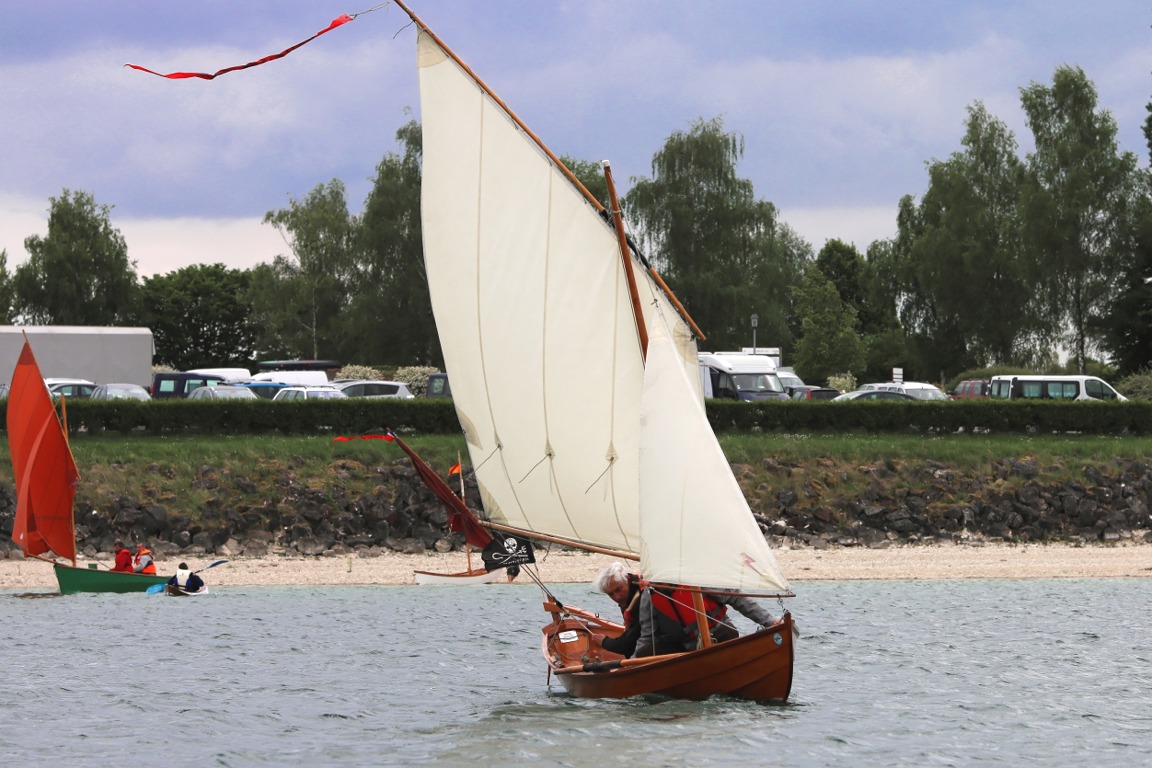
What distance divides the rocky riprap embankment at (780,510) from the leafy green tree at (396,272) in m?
48.0

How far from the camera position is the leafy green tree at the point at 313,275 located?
102750 mm

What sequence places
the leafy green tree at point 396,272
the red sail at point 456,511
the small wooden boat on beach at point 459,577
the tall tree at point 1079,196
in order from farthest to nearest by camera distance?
1. the leafy green tree at point 396,272
2. the tall tree at point 1079,196
3. the small wooden boat on beach at point 459,577
4. the red sail at point 456,511

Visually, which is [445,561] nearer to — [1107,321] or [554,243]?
[554,243]

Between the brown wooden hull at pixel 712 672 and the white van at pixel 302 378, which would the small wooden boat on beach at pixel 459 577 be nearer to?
the brown wooden hull at pixel 712 672

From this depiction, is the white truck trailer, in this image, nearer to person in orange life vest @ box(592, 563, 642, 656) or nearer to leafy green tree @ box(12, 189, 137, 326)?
leafy green tree @ box(12, 189, 137, 326)

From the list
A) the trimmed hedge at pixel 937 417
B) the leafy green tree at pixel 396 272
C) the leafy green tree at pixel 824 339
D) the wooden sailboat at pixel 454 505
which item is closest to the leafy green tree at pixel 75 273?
the leafy green tree at pixel 396 272

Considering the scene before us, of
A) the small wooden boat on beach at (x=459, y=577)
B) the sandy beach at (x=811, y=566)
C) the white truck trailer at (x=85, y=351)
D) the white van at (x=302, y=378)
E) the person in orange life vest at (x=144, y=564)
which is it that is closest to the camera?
the small wooden boat on beach at (x=459, y=577)

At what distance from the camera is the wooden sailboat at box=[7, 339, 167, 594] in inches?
1266

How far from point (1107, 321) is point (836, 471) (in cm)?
4058

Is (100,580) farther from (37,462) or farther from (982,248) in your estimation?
(982,248)

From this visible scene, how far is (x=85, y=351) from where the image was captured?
72.8 metres

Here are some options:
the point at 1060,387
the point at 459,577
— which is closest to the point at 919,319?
the point at 1060,387

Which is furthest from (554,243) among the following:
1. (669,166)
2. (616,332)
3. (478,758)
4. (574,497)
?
(669,166)

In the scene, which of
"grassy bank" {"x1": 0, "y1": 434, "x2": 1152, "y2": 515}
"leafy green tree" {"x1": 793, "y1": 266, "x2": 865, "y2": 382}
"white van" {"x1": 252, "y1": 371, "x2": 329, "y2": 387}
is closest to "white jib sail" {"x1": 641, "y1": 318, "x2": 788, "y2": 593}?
"grassy bank" {"x1": 0, "y1": 434, "x2": 1152, "y2": 515}
